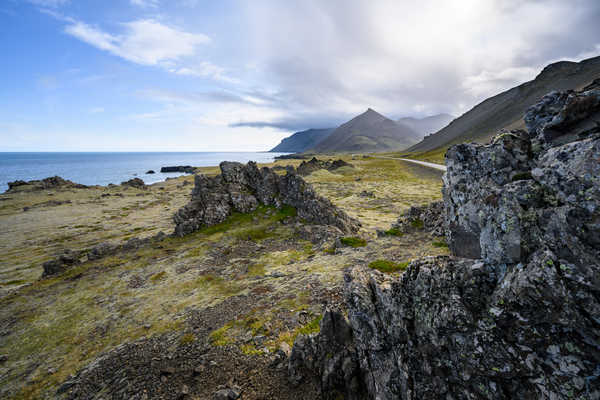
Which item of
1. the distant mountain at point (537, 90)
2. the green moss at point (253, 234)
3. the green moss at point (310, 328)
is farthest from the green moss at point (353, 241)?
the distant mountain at point (537, 90)

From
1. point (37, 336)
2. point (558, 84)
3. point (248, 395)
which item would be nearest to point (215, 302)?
point (248, 395)

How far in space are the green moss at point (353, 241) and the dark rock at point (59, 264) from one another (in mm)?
30953

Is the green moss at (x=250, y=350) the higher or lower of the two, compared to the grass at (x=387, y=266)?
lower

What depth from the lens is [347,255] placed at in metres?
20.0

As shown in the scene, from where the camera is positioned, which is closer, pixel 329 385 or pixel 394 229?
pixel 329 385

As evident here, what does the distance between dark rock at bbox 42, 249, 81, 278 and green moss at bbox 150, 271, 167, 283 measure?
14.1 m

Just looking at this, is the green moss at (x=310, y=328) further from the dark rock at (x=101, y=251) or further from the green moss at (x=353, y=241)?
the dark rock at (x=101, y=251)

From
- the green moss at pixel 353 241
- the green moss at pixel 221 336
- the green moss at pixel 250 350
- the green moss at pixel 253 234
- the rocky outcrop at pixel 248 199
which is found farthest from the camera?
the rocky outcrop at pixel 248 199

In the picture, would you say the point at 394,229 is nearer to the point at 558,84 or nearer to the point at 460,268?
the point at 460,268

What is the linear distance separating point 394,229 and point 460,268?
17148 mm

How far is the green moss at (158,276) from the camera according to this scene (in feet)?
68.6

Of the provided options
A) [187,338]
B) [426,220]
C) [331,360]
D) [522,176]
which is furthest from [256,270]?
[522,176]

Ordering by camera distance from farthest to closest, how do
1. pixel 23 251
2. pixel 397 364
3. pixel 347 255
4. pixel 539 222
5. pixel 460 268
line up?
pixel 23 251 < pixel 347 255 < pixel 397 364 < pixel 460 268 < pixel 539 222

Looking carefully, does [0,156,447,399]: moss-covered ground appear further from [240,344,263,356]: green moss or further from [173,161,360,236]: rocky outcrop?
[173,161,360,236]: rocky outcrop
